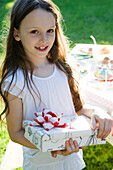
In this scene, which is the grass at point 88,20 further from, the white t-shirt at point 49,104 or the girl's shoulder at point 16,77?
the girl's shoulder at point 16,77

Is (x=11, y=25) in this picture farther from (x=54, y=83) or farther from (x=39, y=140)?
(x=39, y=140)

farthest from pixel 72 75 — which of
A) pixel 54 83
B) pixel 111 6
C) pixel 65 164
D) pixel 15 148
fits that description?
pixel 111 6

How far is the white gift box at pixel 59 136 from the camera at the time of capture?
1262 mm

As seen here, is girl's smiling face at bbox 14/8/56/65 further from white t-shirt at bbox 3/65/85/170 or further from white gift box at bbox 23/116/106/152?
white gift box at bbox 23/116/106/152

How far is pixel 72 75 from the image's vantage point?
1.71 meters

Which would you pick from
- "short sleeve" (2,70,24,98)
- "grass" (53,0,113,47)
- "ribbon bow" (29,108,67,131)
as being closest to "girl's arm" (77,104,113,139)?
"ribbon bow" (29,108,67,131)

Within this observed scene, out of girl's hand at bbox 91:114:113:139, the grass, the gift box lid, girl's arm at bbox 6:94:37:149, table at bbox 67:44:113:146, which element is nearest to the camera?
the gift box lid

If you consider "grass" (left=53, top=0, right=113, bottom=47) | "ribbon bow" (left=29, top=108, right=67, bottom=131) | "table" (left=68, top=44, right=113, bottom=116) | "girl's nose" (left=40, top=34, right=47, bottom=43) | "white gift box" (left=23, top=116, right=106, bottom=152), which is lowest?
"white gift box" (left=23, top=116, right=106, bottom=152)

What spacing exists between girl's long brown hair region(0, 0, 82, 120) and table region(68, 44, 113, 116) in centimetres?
10

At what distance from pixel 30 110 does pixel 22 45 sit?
1.11ft

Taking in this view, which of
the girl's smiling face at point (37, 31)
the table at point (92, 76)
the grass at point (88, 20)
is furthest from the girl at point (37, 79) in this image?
the grass at point (88, 20)

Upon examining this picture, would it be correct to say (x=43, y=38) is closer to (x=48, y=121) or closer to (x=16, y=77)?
(x=16, y=77)

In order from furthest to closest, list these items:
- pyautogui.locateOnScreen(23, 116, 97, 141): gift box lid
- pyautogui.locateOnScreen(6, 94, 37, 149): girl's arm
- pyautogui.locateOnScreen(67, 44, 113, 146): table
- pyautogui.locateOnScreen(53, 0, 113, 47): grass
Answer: pyautogui.locateOnScreen(53, 0, 113, 47): grass, pyautogui.locateOnScreen(67, 44, 113, 146): table, pyautogui.locateOnScreen(6, 94, 37, 149): girl's arm, pyautogui.locateOnScreen(23, 116, 97, 141): gift box lid

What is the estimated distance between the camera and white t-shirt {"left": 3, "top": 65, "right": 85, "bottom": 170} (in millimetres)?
1536
